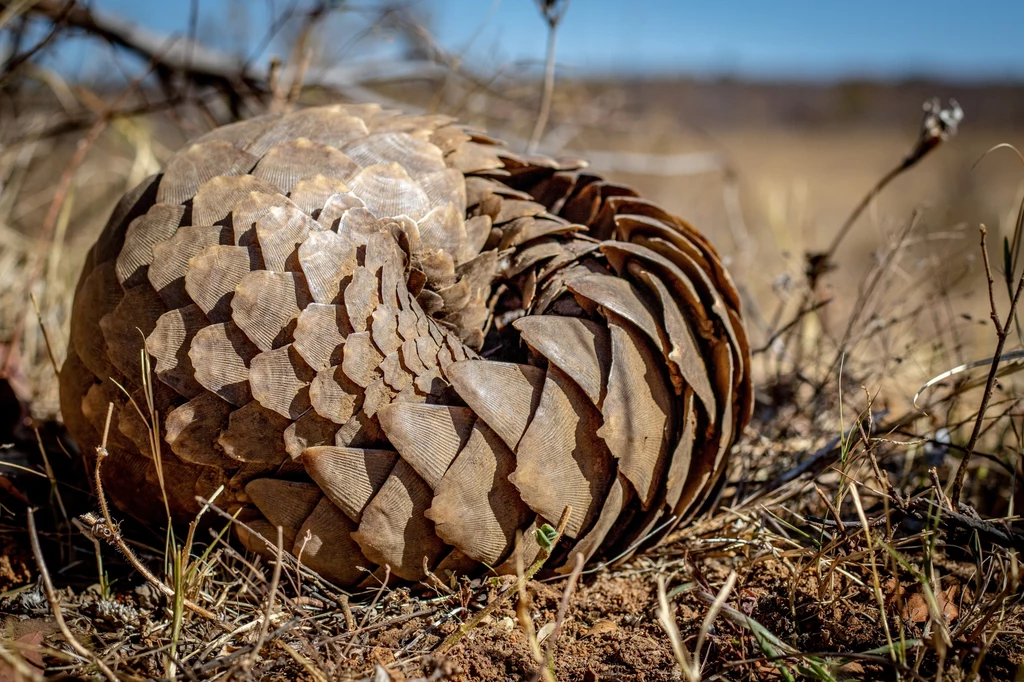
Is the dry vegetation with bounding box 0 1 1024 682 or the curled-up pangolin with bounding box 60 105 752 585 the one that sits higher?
the curled-up pangolin with bounding box 60 105 752 585

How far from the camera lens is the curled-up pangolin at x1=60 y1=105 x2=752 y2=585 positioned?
1.22 metres

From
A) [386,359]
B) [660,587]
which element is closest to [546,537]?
[660,587]

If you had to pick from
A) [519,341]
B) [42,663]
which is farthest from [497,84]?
[42,663]

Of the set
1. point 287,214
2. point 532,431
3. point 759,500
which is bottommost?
point 759,500

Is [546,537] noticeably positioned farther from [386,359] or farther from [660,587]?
[386,359]

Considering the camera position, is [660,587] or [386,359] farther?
[386,359]

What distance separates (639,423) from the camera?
4.24ft

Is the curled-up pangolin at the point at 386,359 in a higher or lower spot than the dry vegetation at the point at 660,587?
higher

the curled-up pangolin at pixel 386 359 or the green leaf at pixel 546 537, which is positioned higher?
the curled-up pangolin at pixel 386 359

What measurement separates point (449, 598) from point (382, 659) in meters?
0.17

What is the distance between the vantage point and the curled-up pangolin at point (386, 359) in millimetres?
1217

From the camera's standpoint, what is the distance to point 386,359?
1.24 meters

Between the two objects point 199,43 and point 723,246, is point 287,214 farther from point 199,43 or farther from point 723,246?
point 723,246

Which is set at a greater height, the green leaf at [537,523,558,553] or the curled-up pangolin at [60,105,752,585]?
the curled-up pangolin at [60,105,752,585]
